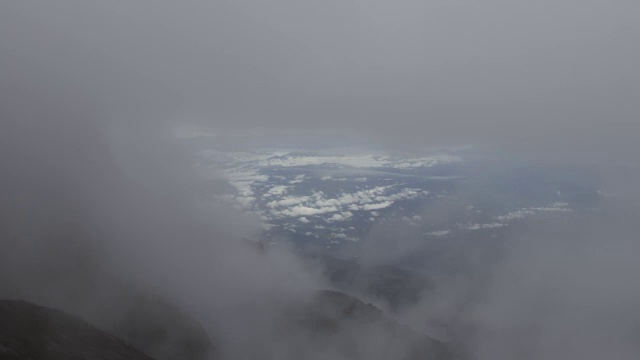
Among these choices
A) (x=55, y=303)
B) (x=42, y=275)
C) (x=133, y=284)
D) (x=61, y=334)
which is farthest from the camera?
(x=133, y=284)

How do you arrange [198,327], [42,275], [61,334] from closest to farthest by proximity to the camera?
[61,334], [42,275], [198,327]

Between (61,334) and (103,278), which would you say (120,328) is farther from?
(61,334)

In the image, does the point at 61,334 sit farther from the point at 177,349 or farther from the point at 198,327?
the point at 198,327

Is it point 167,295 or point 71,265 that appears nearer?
point 71,265

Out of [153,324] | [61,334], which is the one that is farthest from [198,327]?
[61,334]

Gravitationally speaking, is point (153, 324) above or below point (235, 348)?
above

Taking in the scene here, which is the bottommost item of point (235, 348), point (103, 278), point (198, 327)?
point (235, 348)
